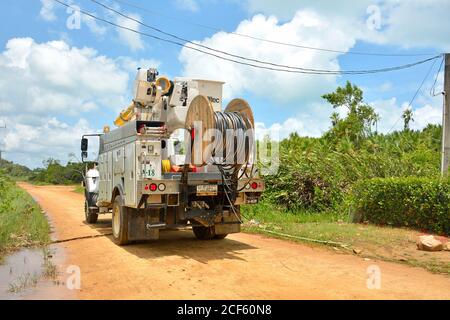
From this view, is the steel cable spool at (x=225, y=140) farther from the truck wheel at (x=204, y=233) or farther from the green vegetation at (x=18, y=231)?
the green vegetation at (x=18, y=231)

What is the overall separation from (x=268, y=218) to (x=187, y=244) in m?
5.29

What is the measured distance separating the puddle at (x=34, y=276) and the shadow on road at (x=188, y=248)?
1645 mm

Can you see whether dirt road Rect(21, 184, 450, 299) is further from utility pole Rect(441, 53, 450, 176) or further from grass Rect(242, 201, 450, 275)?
utility pole Rect(441, 53, 450, 176)

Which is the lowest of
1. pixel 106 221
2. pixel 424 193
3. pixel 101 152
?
pixel 106 221

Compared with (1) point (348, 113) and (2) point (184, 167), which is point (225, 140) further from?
(1) point (348, 113)

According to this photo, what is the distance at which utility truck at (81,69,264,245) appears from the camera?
8.95m

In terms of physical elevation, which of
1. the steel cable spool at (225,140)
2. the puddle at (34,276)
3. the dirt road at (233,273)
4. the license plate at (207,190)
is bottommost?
the puddle at (34,276)

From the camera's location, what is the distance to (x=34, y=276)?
7578 millimetres

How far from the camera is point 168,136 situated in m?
9.88

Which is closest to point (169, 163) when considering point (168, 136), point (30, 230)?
point (168, 136)

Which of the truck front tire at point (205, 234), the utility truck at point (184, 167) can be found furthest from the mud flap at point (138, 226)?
the truck front tire at point (205, 234)

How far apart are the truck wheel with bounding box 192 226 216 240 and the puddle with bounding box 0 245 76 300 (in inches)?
122

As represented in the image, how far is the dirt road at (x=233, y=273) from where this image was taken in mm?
6438
